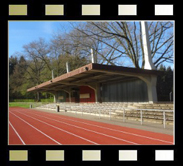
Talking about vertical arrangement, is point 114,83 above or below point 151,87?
above

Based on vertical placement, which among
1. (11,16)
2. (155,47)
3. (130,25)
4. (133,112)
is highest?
(130,25)

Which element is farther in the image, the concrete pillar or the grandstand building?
the concrete pillar

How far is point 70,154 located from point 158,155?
197 cm

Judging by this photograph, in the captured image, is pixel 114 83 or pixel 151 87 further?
pixel 114 83

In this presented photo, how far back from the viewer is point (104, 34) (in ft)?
83.9

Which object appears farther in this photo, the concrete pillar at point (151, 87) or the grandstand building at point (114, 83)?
the concrete pillar at point (151, 87)

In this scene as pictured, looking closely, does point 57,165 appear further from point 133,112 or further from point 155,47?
point 155,47

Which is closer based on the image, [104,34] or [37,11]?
[37,11]

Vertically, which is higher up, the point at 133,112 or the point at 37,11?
the point at 37,11
